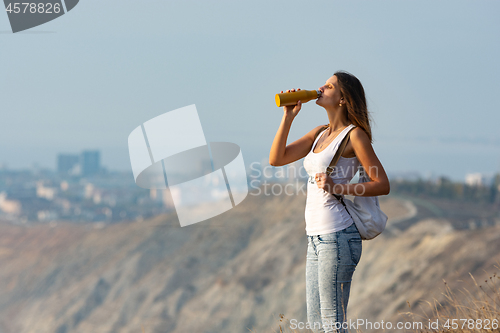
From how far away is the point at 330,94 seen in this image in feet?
8.30

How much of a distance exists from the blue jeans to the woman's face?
637mm

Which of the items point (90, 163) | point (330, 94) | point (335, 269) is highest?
point (330, 94)

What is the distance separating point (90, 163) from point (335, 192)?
84.6 meters

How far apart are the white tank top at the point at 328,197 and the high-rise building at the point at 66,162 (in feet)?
282

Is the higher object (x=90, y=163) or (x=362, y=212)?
(x=362, y=212)

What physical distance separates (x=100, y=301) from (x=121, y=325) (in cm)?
459

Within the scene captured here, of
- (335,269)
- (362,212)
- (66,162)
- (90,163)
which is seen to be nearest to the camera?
(335,269)

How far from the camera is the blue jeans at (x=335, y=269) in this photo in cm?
237

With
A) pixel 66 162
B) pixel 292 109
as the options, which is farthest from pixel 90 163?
pixel 292 109

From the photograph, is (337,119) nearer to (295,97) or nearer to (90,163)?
(295,97)

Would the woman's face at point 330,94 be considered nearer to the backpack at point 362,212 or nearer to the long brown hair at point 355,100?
the long brown hair at point 355,100

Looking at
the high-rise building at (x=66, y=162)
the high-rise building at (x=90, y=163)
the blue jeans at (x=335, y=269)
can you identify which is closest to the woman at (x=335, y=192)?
the blue jeans at (x=335, y=269)

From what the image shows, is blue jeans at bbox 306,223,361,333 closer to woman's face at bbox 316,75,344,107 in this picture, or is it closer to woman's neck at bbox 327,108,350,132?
woman's neck at bbox 327,108,350,132

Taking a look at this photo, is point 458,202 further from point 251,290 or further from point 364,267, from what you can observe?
point 251,290
